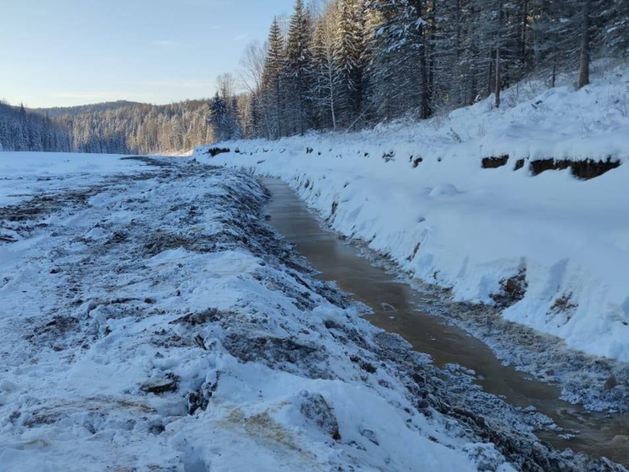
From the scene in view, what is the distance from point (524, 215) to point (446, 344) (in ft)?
10.3

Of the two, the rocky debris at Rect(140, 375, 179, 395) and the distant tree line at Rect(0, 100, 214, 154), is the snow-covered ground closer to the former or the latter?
the rocky debris at Rect(140, 375, 179, 395)

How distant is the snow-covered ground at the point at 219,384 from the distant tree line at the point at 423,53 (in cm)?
1533

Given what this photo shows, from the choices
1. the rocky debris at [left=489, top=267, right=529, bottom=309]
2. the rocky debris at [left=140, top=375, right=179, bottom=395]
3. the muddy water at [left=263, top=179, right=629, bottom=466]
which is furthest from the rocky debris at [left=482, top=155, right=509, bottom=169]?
the rocky debris at [left=140, top=375, right=179, bottom=395]

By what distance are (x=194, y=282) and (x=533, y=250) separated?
5.07 meters

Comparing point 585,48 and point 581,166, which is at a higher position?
point 585,48

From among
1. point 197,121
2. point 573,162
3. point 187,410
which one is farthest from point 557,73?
point 197,121

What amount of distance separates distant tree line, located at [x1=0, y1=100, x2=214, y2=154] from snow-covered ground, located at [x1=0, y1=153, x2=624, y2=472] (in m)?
95.0

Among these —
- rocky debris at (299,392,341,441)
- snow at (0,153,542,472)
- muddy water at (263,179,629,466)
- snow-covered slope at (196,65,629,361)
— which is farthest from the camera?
snow-covered slope at (196,65,629,361)

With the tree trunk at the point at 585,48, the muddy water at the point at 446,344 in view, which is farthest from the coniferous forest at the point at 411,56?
the muddy water at the point at 446,344

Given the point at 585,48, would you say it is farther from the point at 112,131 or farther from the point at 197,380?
the point at 112,131

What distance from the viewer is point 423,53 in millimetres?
23141

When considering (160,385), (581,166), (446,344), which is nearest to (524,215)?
(581,166)

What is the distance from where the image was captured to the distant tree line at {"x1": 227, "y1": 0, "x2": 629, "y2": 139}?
56.2 feet

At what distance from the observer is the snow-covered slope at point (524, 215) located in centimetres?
566
